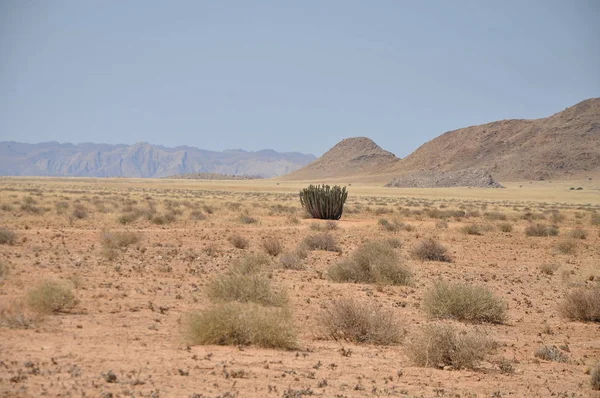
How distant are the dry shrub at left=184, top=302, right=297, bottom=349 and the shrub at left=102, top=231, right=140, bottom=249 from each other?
12.7m

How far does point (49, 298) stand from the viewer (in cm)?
1348

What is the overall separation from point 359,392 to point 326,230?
26.5 m

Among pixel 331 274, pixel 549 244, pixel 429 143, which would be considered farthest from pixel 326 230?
pixel 429 143

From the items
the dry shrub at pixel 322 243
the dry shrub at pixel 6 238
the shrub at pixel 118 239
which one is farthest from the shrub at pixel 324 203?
the dry shrub at pixel 6 238

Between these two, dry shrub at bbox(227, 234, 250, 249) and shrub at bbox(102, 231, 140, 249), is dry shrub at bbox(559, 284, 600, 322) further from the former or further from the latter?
shrub at bbox(102, 231, 140, 249)

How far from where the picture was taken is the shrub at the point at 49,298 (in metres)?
13.3

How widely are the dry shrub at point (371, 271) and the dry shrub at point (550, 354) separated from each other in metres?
7.63

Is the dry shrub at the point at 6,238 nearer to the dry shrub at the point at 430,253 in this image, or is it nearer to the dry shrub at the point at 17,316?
the dry shrub at the point at 17,316

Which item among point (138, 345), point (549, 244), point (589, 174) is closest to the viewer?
point (138, 345)

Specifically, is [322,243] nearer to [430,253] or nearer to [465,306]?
[430,253]

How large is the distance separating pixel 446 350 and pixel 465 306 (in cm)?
470

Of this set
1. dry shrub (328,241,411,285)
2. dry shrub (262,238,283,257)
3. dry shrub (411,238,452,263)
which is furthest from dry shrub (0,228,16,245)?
dry shrub (411,238,452,263)

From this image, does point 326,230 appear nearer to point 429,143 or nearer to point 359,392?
point 359,392

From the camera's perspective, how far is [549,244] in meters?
32.2
